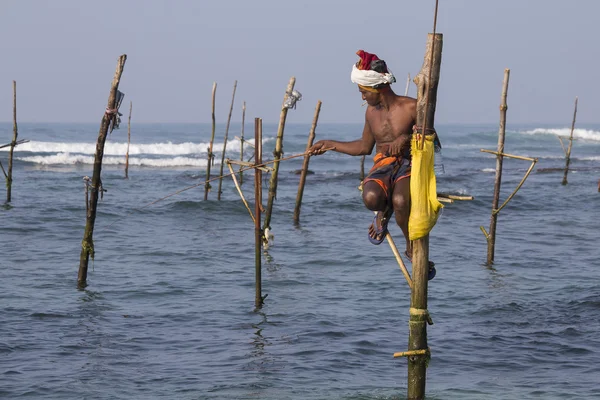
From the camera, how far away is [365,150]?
6.38 metres

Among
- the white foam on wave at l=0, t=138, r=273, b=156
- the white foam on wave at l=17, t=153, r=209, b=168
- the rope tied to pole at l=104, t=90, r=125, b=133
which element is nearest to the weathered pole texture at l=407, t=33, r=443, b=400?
the rope tied to pole at l=104, t=90, r=125, b=133

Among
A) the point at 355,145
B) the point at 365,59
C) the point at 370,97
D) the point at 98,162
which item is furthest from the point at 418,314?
the point at 98,162

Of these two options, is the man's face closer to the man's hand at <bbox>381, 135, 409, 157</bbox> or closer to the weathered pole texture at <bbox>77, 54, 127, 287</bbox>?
the man's hand at <bbox>381, 135, 409, 157</bbox>

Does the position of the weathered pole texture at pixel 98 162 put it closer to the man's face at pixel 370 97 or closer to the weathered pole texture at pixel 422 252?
the man's face at pixel 370 97

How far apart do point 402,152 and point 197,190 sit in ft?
72.4

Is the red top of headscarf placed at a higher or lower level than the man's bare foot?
higher

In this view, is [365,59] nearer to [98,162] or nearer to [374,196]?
[374,196]

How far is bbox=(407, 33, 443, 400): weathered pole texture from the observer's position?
5.70 metres

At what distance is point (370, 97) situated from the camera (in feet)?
20.2

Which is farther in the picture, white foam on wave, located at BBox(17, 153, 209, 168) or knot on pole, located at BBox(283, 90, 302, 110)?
white foam on wave, located at BBox(17, 153, 209, 168)

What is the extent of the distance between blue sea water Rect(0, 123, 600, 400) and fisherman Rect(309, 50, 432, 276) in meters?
2.57

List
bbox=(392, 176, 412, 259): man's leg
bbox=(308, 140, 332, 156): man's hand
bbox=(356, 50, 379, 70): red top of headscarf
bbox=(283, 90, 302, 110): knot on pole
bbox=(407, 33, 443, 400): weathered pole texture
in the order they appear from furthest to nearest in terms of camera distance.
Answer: bbox=(283, 90, 302, 110): knot on pole, bbox=(308, 140, 332, 156): man's hand, bbox=(356, 50, 379, 70): red top of headscarf, bbox=(392, 176, 412, 259): man's leg, bbox=(407, 33, 443, 400): weathered pole texture

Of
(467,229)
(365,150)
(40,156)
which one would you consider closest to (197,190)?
(467,229)

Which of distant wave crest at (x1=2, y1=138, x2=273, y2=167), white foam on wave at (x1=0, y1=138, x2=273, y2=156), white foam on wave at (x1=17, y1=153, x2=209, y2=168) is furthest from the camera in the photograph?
white foam on wave at (x1=0, y1=138, x2=273, y2=156)
